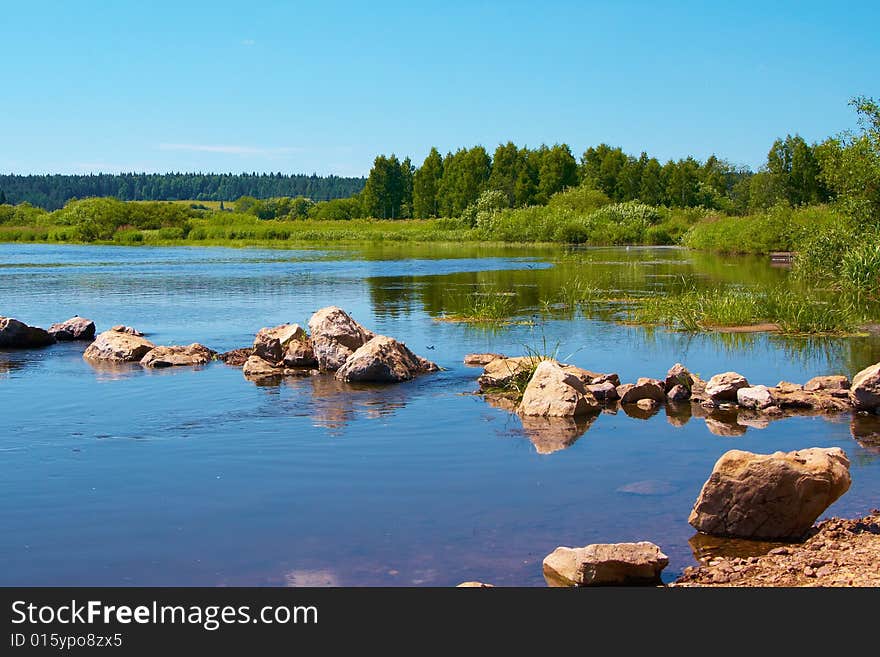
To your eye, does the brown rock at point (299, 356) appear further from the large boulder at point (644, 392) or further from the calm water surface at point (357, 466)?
the large boulder at point (644, 392)

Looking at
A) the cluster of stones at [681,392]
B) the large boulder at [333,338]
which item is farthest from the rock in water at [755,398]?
the large boulder at [333,338]

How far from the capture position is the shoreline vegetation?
27.7 metres

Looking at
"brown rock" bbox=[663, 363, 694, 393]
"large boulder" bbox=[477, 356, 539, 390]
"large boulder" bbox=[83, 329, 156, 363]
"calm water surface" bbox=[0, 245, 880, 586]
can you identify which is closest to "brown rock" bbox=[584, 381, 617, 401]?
"brown rock" bbox=[663, 363, 694, 393]

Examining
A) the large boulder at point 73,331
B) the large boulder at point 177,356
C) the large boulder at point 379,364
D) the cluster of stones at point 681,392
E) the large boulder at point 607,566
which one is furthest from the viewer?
the large boulder at point 73,331

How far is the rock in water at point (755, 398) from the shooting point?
50.2 ft

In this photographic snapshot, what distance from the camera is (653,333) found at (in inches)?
948

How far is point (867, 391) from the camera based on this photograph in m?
14.7

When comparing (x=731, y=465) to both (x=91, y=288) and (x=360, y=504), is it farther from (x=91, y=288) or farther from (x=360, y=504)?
(x=91, y=288)

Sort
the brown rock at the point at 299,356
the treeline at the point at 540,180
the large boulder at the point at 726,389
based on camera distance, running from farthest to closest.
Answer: the treeline at the point at 540,180 < the brown rock at the point at 299,356 < the large boulder at the point at 726,389

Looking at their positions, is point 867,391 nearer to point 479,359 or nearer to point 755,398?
point 755,398

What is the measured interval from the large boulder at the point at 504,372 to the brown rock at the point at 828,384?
4617 millimetres

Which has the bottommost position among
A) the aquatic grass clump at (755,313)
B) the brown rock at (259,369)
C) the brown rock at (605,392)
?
the brown rock at (259,369)

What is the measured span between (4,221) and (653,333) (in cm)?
13826
